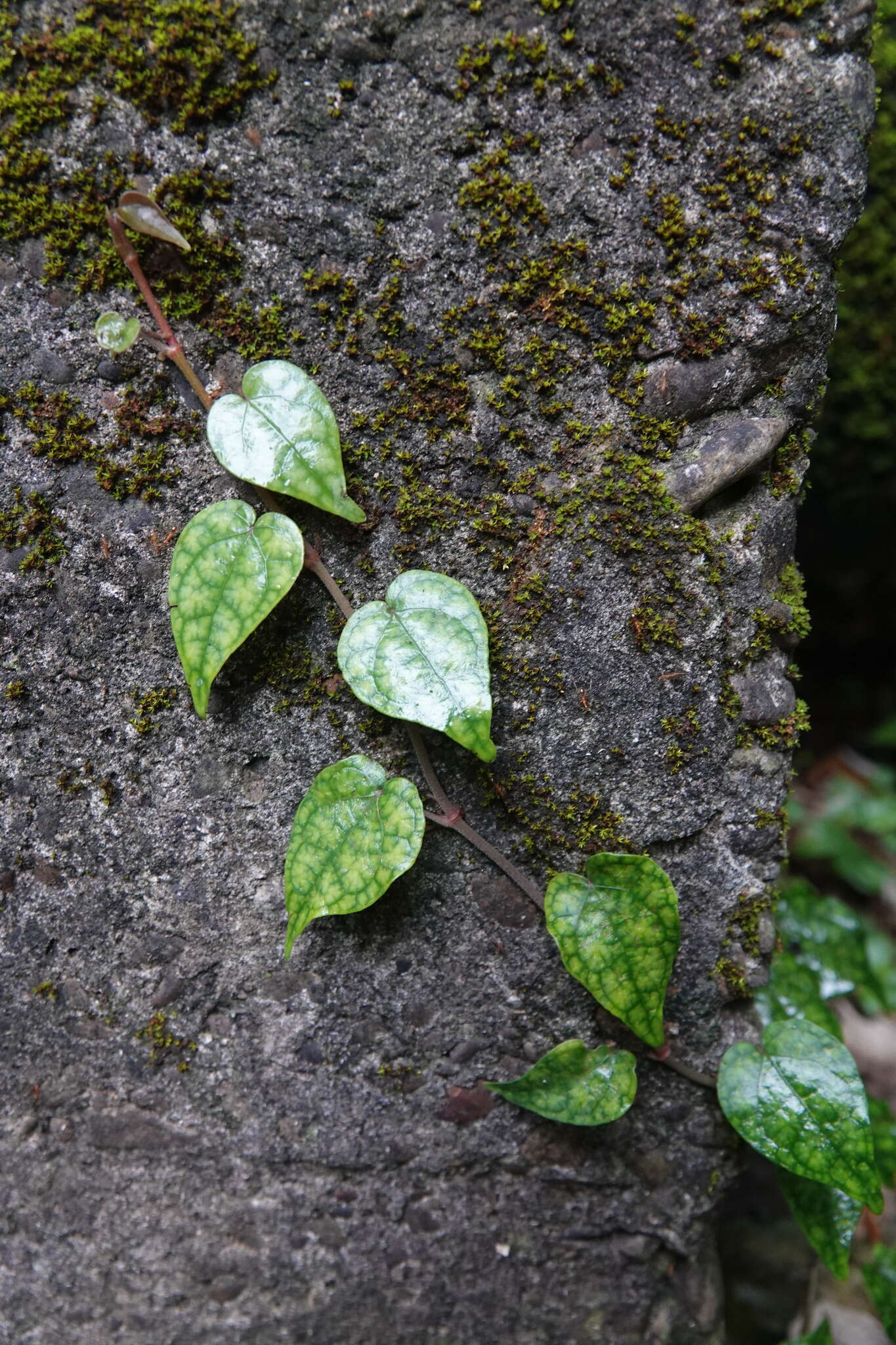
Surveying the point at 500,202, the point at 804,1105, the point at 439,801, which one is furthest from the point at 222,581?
the point at 804,1105

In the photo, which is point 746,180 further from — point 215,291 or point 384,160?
point 215,291

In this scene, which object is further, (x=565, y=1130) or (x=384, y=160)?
(x=565, y=1130)

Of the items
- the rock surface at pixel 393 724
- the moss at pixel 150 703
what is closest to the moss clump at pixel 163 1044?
the rock surface at pixel 393 724

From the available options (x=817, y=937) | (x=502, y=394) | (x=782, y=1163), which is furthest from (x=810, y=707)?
(x=502, y=394)

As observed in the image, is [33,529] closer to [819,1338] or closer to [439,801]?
[439,801]

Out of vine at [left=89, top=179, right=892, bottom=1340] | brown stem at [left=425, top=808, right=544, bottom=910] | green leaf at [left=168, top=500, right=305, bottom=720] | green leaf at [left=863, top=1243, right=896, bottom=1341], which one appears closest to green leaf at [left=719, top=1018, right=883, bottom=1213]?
vine at [left=89, top=179, right=892, bottom=1340]

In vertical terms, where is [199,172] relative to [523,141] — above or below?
below

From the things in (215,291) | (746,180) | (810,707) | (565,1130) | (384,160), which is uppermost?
(746,180)
